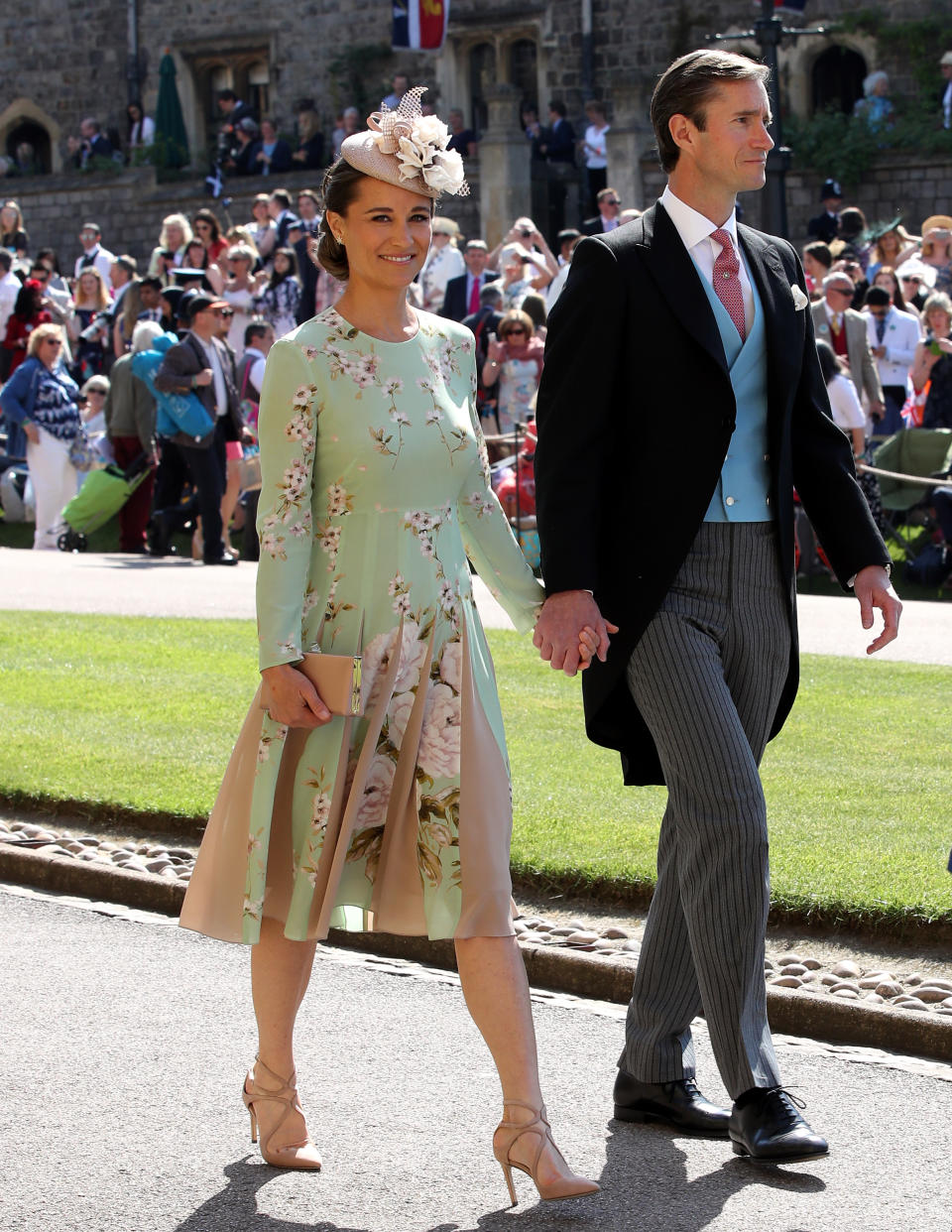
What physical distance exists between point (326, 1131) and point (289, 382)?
1.58 meters

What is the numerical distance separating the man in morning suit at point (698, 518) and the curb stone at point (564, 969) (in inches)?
30.5

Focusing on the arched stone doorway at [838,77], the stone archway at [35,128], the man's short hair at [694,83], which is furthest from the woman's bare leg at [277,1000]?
the stone archway at [35,128]

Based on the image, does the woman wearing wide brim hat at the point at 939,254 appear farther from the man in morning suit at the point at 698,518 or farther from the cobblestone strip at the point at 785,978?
the man in morning suit at the point at 698,518

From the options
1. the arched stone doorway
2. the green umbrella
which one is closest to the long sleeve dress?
the arched stone doorway

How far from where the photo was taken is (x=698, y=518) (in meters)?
3.93

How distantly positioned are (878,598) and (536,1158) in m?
1.37

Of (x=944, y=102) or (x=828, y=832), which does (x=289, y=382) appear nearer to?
(x=828, y=832)

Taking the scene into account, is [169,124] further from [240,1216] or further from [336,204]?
[240,1216]

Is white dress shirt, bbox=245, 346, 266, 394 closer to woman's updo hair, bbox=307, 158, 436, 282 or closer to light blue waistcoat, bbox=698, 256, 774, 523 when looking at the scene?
woman's updo hair, bbox=307, 158, 436, 282

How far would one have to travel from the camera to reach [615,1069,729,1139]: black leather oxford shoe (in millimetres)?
4148

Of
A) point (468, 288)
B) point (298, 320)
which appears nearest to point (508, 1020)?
point (468, 288)

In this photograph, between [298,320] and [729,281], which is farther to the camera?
[298,320]

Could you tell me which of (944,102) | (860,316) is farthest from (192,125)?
(860,316)

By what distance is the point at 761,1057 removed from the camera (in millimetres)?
3920
